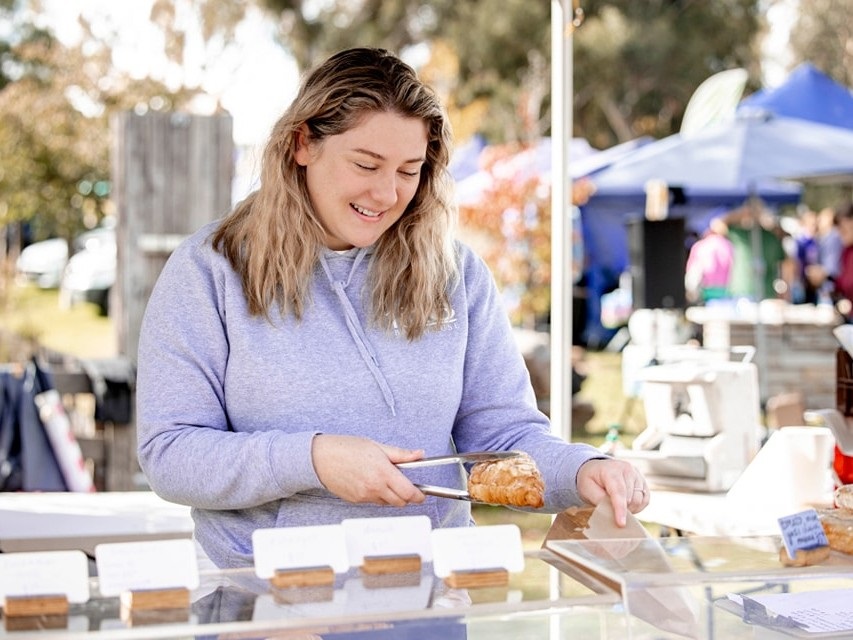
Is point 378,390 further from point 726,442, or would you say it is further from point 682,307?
point 682,307

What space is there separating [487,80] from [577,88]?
1.99m

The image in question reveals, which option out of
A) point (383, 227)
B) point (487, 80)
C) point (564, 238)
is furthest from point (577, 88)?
point (383, 227)

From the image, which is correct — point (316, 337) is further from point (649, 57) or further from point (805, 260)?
point (649, 57)

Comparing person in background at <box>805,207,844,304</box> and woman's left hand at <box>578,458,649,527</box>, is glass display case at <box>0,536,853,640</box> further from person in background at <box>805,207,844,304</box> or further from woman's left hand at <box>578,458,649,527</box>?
person in background at <box>805,207,844,304</box>

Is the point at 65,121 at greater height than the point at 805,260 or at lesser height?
greater

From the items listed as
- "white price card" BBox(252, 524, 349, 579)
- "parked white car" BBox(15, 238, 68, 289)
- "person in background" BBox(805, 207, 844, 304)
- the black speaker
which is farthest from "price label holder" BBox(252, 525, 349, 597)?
"parked white car" BBox(15, 238, 68, 289)

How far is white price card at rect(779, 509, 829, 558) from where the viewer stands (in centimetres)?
168

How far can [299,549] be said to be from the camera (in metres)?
1.50

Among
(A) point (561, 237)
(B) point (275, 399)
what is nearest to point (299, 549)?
(B) point (275, 399)

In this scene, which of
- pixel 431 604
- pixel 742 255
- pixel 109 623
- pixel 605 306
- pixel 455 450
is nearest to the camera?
pixel 109 623

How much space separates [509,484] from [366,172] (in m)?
0.55

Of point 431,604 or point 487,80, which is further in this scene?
point 487,80

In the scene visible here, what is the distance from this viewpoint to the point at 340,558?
1.51 meters

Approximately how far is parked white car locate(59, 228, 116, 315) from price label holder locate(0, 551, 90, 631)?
750 inches
